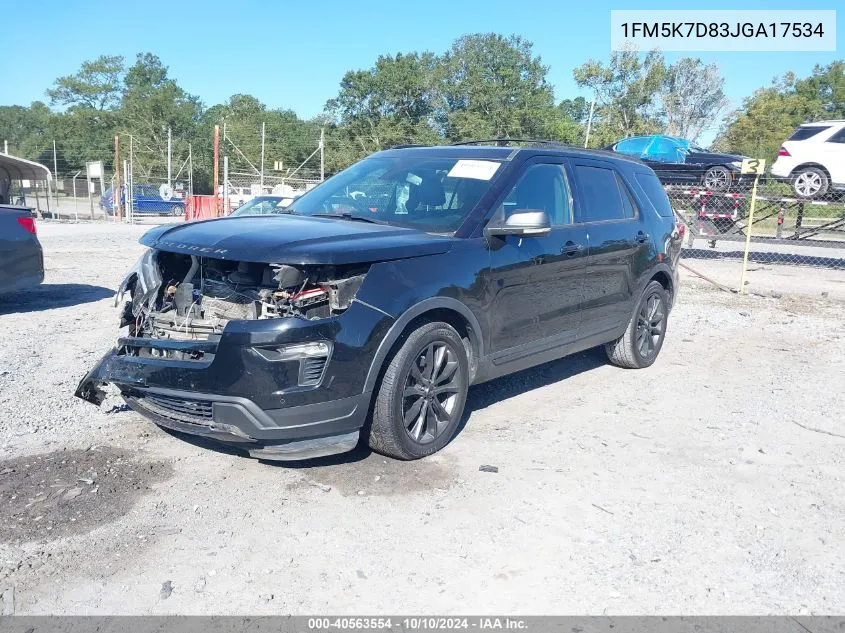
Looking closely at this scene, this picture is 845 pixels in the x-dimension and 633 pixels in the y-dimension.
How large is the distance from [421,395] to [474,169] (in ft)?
5.59

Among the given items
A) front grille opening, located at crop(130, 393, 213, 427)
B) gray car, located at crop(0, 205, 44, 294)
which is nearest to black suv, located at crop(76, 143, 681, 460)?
front grille opening, located at crop(130, 393, 213, 427)

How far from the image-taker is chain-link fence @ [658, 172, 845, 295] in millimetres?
14953

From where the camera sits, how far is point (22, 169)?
1177 cm

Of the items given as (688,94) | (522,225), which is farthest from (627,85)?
(522,225)

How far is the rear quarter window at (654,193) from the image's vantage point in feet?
22.5

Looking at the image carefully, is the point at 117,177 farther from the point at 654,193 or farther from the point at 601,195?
the point at 601,195

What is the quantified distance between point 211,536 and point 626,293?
420 centimetres

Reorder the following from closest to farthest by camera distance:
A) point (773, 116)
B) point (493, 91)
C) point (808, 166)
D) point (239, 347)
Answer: point (239, 347) → point (808, 166) → point (773, 116) → point (493, 91)

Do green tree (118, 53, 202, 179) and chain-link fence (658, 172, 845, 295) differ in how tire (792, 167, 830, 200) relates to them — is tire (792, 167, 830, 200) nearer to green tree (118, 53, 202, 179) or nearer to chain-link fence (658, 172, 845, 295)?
chain-link fence (658, 172, 845, 295)

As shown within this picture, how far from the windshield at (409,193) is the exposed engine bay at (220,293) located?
0.97 m

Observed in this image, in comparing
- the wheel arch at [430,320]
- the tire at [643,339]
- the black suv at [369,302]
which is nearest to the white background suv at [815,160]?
the tire at [643,339]

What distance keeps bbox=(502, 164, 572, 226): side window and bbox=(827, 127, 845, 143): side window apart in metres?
12.8

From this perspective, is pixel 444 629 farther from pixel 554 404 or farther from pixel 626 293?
pixel 626 293

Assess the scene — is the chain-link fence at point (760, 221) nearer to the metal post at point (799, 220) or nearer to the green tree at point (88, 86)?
the metal post at point (799, 220)
